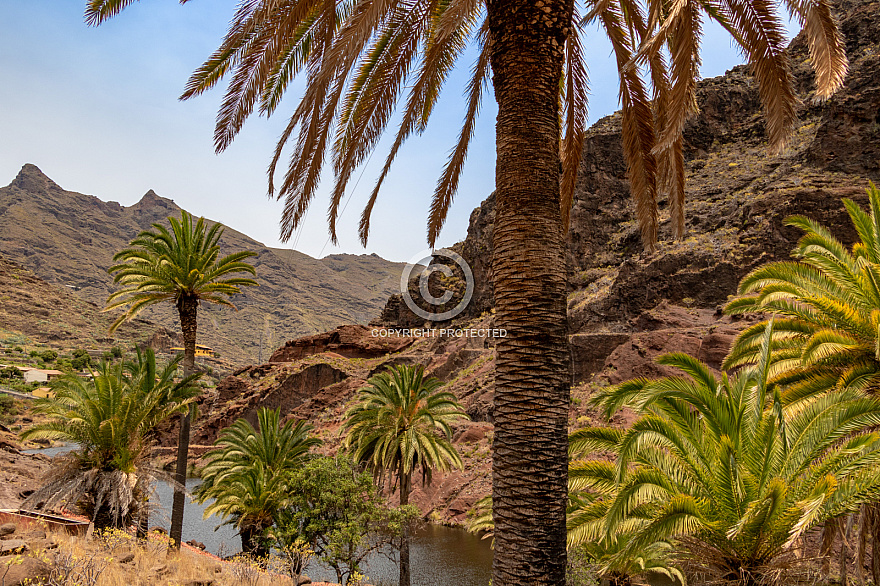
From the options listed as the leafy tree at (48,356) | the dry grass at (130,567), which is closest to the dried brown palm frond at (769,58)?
the dry grass at (130,567)

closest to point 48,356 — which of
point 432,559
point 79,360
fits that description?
point 79,360

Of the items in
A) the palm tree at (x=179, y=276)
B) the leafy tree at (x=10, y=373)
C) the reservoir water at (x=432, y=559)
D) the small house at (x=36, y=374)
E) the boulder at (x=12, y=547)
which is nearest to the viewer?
the boulder at (x=12, y=547)

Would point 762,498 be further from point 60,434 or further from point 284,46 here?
point 60,434

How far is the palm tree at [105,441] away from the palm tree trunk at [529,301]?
1625 centimetres

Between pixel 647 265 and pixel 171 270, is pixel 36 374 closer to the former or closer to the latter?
pixel 171 270

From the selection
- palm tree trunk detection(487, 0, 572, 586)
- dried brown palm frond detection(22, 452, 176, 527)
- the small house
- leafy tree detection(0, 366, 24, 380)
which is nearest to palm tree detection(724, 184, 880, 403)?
palm tree trunk detection(487, 0, 572, 586)

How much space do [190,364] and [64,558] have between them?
12.2 meters

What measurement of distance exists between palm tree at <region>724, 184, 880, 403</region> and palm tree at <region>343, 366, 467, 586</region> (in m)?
15.0

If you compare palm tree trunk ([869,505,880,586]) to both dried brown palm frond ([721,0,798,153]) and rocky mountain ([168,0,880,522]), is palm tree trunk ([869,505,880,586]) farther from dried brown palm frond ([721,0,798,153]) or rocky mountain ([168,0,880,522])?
rocky mountain ([168,0,880,522])

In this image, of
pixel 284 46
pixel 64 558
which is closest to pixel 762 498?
pixel 284 46

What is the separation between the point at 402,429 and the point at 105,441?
448 inches

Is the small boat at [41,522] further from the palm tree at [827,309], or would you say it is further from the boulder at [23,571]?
the palm tree at [827,309]

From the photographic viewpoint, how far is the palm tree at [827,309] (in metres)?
9.78

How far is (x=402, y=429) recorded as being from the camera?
24.0 metres
